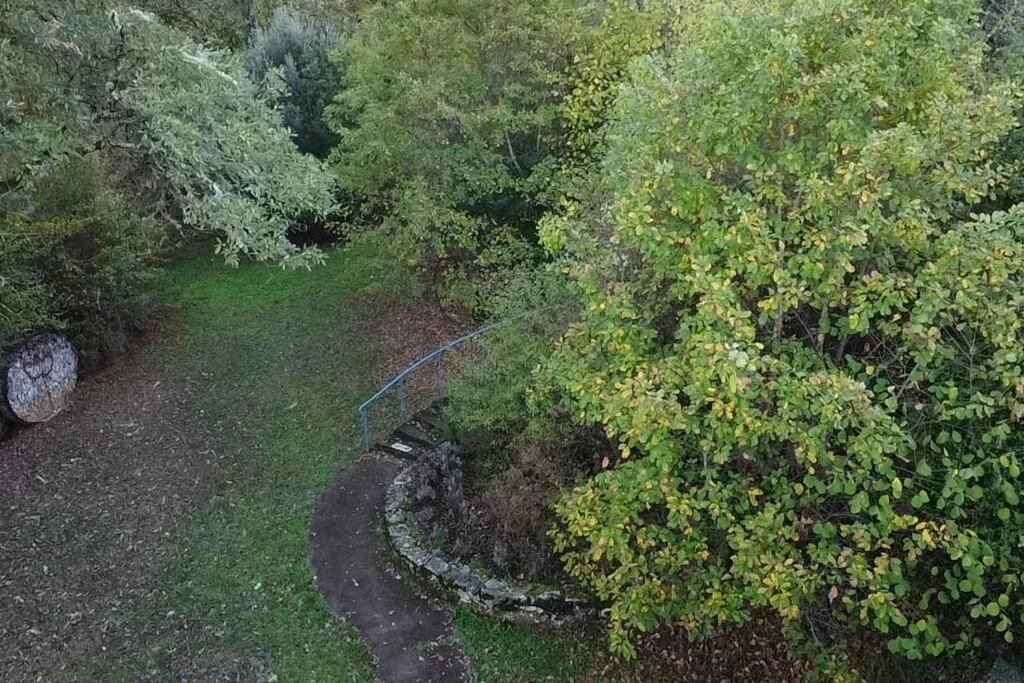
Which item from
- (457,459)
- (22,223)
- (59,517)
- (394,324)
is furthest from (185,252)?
(457,459)

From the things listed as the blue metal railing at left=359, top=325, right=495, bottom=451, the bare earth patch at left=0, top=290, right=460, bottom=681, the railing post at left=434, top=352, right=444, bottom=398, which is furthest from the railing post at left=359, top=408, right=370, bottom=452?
the bare earth patch at left=0, top=290, right=460, bottom=681

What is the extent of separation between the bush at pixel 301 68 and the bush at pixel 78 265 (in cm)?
668

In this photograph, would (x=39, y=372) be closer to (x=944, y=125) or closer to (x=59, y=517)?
(x=59, y=517)

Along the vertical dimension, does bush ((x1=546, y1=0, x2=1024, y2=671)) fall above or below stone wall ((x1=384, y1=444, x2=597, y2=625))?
above

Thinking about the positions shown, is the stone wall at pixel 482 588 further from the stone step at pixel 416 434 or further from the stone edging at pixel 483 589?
the stone step at pixel 416 434

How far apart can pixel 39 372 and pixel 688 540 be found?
11369 mm

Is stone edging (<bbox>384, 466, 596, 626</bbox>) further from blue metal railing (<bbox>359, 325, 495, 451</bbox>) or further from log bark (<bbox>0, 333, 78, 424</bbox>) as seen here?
log bark (<bbox>0, 333, 78, 424</bbox>)

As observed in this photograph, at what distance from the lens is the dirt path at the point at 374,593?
7.71m

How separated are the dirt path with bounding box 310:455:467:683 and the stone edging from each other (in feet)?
0.97

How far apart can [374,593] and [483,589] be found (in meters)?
1.33

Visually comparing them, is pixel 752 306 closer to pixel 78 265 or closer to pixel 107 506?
pixel 107 506

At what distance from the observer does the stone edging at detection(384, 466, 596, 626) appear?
8.02m

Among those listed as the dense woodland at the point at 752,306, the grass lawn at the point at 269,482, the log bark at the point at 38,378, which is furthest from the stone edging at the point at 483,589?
the log bark at the point at 38,378

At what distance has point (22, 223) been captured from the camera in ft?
36.6
